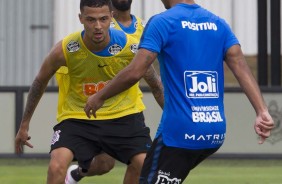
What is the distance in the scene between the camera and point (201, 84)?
22.3 feet

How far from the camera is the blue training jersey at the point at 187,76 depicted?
6.75 metres

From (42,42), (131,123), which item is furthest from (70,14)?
(131,123)

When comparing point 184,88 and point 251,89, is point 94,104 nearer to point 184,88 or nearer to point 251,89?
point 184,88

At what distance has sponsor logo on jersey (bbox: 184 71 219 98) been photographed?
6766 mm

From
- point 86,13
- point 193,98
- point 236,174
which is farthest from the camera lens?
point 236,174

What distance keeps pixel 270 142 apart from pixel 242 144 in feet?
1.25

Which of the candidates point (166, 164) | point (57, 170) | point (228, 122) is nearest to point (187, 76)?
point (166, 164)

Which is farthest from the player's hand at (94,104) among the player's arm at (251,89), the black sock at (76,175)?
the black sock at (76,175)

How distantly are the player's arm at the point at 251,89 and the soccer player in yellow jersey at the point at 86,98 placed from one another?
2104 millimetres

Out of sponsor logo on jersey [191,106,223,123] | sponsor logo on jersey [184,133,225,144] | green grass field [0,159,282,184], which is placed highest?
sponsor logo on jersey [191,106,223,123]

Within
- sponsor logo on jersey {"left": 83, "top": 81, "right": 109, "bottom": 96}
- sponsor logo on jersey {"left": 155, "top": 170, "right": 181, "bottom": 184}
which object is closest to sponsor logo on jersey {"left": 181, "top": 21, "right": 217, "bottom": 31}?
sponsor logo on jersey {"left": 155, "top": 170, "right": 181, "bottom": 184}

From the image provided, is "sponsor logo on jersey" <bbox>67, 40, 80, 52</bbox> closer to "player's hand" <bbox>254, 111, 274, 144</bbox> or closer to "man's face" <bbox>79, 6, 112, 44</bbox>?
"man's face" <bbox>79, 6, 112, 44</bbox>

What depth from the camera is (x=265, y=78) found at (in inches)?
635

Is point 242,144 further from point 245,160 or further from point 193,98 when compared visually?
point 193,98
